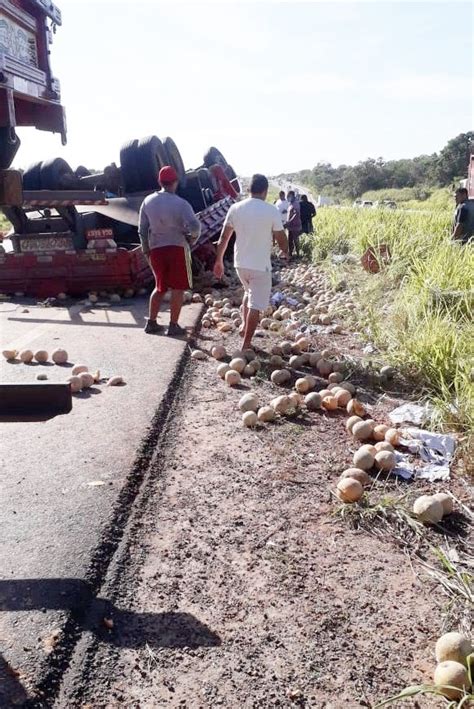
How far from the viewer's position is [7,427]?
476 centimetres

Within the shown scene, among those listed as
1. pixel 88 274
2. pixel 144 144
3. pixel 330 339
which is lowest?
pixel 330 339

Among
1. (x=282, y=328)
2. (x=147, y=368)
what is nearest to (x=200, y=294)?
(x=282, y=328)

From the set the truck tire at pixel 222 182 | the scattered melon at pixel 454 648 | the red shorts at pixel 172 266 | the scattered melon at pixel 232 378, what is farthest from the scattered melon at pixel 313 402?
the truck tire at pixel 222 182

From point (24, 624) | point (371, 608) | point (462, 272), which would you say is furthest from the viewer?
point (462, 272)

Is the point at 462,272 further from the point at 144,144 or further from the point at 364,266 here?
the point at 144,144

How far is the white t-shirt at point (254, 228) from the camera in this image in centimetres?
625

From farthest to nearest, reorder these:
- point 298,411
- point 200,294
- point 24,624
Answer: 1. point 200,294
2. point 298,411
3. point 24,624

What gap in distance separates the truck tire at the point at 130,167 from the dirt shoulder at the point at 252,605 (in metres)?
8.47

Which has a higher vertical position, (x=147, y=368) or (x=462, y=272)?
(x=462, y=272)

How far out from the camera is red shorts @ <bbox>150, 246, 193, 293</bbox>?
7.45 metres

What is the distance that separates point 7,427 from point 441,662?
360 centimetres

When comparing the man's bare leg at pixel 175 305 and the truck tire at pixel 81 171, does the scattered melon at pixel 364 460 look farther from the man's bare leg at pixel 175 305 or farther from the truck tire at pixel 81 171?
the truck tire at pixel 81 171

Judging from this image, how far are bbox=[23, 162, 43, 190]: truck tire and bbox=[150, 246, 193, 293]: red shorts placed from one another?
426 centimetres

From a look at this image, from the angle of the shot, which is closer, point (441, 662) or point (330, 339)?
point (441, 662)
